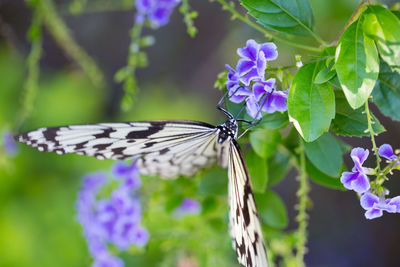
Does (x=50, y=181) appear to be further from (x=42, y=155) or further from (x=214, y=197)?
(x=214, y=197)

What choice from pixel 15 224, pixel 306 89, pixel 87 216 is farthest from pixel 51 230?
pixel 306 89

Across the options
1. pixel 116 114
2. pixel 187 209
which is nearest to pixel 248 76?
pixel 187 209

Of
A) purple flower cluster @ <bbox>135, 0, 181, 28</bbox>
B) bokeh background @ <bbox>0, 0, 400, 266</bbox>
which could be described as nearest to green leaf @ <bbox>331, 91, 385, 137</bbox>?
purple flower cluster @ <bbox>135, 0, 181, 28</bbox>

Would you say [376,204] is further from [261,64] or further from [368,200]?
[261,64]

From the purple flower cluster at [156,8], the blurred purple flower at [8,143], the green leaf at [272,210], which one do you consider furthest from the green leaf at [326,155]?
the blurred purple flower at [8,143]

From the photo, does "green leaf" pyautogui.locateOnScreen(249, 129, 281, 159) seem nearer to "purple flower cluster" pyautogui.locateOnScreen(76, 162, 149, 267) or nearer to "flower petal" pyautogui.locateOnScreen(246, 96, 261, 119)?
"flower petal" pyautogui.locateOnScreen(246, 96, 261, 119)
